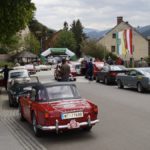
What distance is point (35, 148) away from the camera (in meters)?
10.3

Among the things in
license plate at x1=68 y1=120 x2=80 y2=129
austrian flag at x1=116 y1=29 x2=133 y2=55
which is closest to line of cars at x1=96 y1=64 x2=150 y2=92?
austrian flag at x1=116 y1=29 x2=133 y2=55

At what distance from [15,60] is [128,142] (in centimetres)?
6955

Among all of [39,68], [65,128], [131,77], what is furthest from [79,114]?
[39,68]

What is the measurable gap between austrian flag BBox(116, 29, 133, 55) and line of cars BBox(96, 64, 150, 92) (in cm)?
1124

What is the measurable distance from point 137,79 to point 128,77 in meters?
1.55

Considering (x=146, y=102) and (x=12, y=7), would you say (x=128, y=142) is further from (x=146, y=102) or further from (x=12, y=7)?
(x=12, y=7)

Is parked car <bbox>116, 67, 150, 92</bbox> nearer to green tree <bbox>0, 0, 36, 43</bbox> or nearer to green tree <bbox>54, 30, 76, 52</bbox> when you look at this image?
green tree <bbox>0, 0, 36, 43</bbox>

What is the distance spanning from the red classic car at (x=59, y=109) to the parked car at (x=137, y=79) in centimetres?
1145

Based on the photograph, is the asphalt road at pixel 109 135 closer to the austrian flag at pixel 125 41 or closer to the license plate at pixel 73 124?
the license plate at pixel 73 124

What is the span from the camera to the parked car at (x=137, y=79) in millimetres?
23375

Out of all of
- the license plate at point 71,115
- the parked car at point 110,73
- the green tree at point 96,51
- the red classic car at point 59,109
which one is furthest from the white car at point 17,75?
the green tree at point 96,51

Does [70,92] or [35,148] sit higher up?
[70,92]

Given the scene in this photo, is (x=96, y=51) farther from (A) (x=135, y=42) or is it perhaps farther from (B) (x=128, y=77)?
(B) (x=128, y=77)

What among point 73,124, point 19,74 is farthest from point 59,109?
point 19,74
